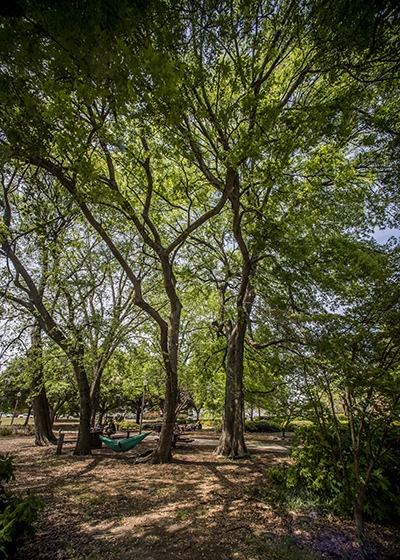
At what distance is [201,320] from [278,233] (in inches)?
361

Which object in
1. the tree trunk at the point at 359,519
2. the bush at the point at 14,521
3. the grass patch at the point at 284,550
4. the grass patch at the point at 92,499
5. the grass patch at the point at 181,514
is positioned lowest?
the grass patch at the point at 92,499

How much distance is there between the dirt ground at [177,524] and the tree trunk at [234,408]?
101 inches

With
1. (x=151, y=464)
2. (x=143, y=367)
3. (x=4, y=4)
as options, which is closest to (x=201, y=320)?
(x=143, y=367)

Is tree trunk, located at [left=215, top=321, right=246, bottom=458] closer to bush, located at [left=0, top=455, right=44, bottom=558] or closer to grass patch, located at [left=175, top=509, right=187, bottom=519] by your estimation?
grass patch, located at [left=175, top=509, right=187, bottom=519]

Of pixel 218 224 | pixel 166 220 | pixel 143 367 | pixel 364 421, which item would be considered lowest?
pixel 364 421

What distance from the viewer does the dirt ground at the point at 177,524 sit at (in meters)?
2.73

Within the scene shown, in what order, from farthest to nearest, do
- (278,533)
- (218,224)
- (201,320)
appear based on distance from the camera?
(201,320) → (218,224) → (278,533)

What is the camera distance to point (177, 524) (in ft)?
11.2

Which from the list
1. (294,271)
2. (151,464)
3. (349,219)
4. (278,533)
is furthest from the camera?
(349,219)

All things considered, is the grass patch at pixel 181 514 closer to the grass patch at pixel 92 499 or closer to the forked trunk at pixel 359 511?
A: the grass patch at pixel 92 499

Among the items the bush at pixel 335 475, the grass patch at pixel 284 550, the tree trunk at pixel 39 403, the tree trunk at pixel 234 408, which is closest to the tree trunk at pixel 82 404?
the tree trunk at pixel 39 403

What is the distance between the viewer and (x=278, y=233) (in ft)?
19.6

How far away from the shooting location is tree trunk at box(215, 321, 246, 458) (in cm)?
838

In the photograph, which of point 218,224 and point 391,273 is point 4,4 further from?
point 218,224
